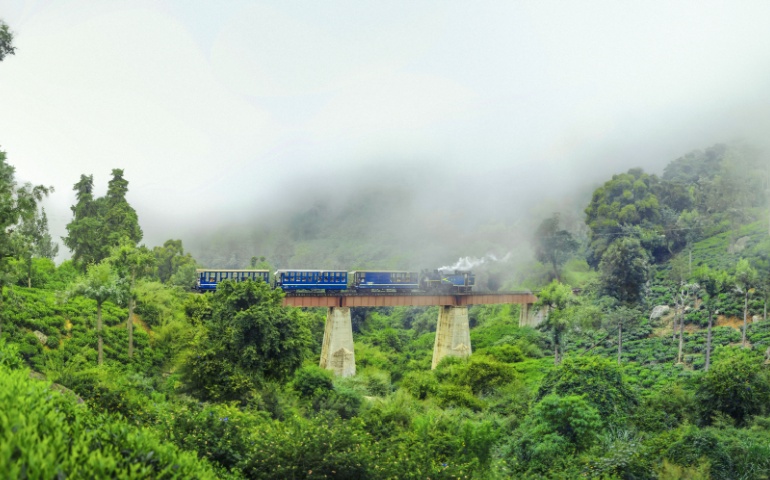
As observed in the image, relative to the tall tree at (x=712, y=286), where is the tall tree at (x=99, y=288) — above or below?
below

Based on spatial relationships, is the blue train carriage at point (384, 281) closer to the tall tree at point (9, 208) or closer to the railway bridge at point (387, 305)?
the railway bridge at point (387, 305)

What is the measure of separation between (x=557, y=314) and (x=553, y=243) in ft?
89.5

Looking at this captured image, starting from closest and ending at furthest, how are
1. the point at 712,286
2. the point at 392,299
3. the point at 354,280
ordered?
1. the point at 712,286
2. the point at 392,299
3. the point at 354,280

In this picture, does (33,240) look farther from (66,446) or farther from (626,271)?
(626,271)

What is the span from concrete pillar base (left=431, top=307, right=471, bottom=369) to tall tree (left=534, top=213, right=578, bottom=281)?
2558 centimetres

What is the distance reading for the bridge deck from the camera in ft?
149

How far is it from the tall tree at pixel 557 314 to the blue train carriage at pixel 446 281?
8.45m

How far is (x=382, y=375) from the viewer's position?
139ft

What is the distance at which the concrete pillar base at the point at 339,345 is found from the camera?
149 ft

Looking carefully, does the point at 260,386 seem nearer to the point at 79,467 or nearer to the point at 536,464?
the point at 536,464

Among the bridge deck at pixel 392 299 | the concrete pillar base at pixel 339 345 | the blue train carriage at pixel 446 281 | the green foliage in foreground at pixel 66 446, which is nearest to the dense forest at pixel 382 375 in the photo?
the green foliage in foreground at pixel 66 446

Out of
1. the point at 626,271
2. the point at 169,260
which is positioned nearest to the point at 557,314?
the point at 626,271

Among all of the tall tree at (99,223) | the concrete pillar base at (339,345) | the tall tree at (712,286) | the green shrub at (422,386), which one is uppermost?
the tall tree at (99,223)

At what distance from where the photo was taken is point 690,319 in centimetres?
4522
